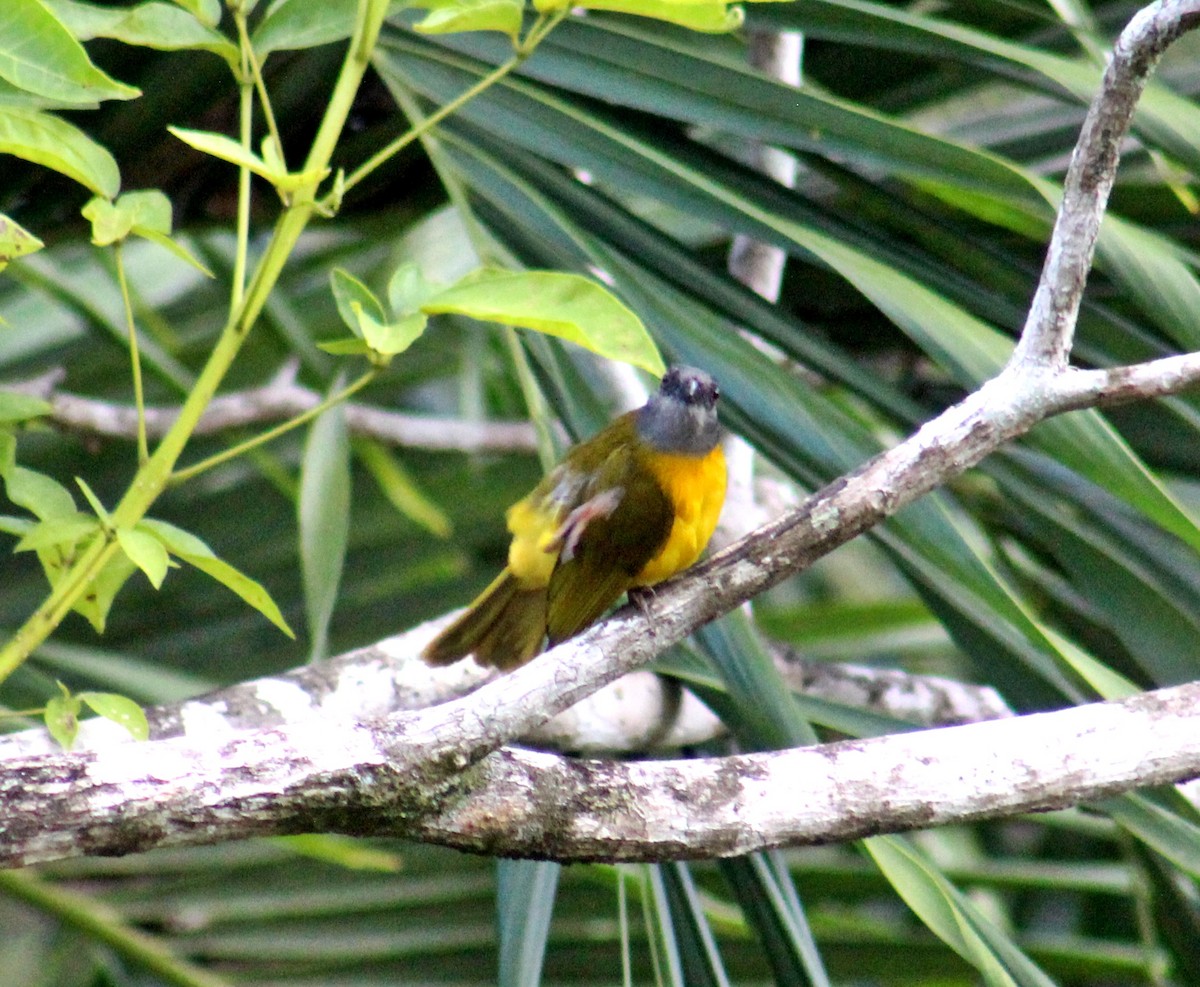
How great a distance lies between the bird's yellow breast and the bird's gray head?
2 centimetres

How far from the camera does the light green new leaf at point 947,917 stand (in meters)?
1.36

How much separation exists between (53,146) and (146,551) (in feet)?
1.16

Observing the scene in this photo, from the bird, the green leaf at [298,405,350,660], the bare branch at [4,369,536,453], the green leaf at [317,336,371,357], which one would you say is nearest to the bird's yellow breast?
the bird

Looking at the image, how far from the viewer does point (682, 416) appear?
186 cm

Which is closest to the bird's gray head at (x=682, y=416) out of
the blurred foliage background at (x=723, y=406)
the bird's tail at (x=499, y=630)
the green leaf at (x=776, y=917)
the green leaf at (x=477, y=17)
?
the blurred foliage background at (x=723, y=406)

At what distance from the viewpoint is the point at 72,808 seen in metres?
0.99

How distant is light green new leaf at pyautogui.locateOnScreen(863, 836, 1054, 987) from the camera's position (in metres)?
1.36

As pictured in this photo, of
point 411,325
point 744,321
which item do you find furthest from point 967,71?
point 411,325

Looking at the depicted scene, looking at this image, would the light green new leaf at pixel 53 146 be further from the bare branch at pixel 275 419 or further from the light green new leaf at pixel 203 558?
the bare branch at pixel 275 419

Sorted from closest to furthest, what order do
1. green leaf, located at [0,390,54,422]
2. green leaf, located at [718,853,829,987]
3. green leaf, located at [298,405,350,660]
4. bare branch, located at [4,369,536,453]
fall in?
green leaf, located at [0,390,54,422]
green leaf, located at [718,853,829,987]
green leaf, located at [298,405,350,660]
bare branch, located at [4,369,536,453]

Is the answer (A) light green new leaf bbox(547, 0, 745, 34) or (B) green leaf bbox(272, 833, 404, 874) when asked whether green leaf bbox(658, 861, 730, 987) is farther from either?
(A) light green new leaf bbox(547, 0, 745, 34)

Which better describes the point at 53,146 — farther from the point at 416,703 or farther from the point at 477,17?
the point at 416,703

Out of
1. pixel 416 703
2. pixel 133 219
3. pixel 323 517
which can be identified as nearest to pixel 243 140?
pixel 133 219

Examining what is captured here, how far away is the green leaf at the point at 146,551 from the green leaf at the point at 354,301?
255mm
